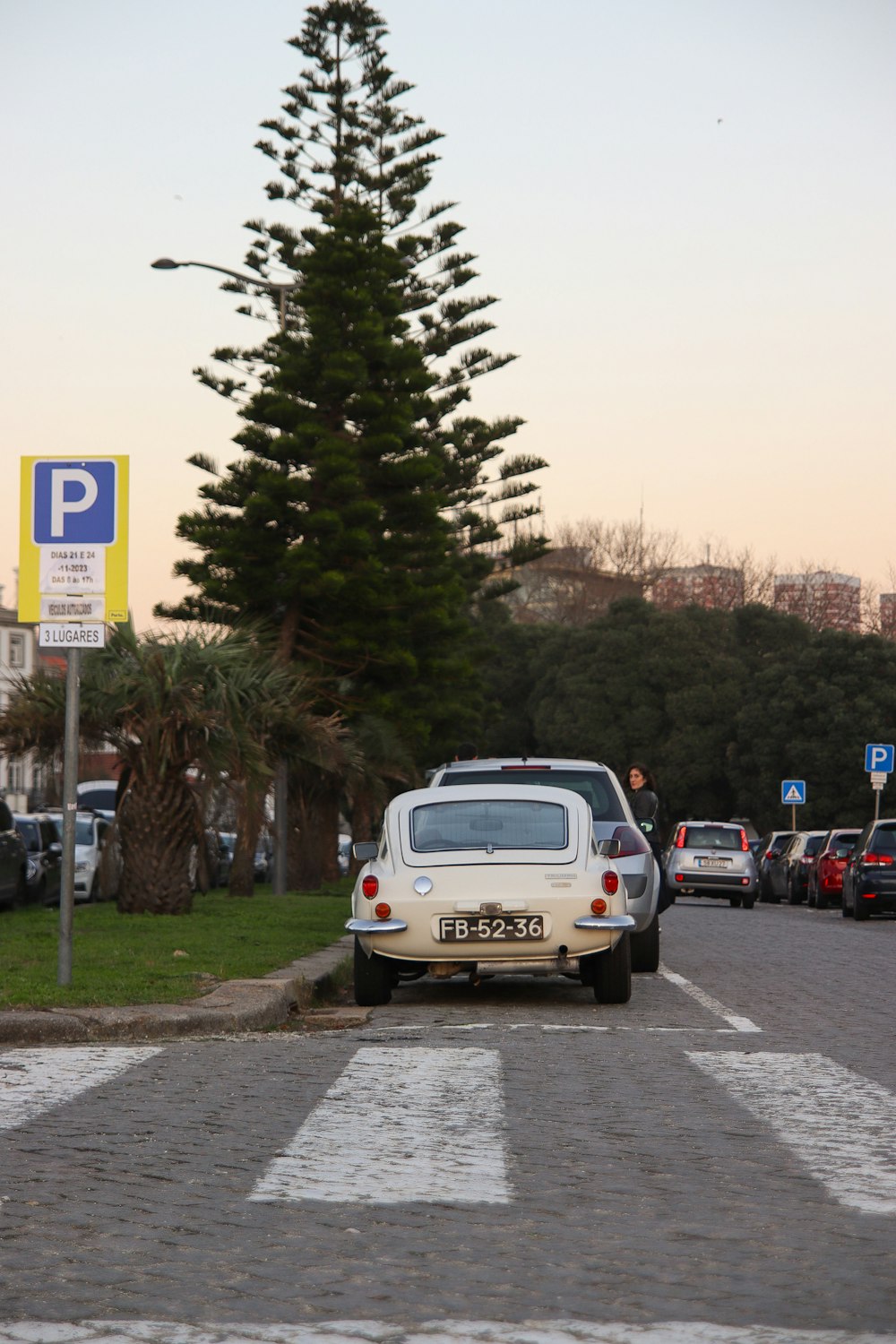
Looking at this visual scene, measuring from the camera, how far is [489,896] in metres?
11.3

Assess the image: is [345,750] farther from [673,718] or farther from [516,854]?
[673,718]

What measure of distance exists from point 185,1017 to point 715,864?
28.1 meters

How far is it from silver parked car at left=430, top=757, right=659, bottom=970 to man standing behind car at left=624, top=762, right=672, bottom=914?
1169 millimetres

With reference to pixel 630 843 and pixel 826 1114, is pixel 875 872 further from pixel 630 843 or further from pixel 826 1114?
pixel 826 1114

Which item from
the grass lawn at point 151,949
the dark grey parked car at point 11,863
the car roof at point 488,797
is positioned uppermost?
the car roof at point 488,797

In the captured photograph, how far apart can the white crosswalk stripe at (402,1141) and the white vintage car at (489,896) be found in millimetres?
2240

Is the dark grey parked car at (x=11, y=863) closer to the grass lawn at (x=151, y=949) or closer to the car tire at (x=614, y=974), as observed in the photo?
the grass lawn at (x=151, y=949)

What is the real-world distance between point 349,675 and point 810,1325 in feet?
117

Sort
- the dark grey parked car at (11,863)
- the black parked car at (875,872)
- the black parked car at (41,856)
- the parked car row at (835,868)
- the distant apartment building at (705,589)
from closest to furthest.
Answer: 1. the dark grey parked car at (11,863)
2. the black parked car at (41,856)
3. the black parked car at (875,872)
4. the parked car row at (835,868)
5. the distant apartment building at (705,589)

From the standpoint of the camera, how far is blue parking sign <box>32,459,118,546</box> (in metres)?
11.7

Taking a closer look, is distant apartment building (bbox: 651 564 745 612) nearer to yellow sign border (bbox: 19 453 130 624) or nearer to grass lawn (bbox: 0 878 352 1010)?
grass lawn (bbox: 0 878 352 1010)

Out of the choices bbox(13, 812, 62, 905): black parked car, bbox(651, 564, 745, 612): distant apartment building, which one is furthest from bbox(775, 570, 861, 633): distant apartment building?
bbox(13, 812, 62, 905): black parked car

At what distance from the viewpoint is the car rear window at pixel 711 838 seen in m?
38.0

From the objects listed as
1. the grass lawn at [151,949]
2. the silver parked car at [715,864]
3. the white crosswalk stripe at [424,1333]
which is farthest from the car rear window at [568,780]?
the silver parked car at [715,864]
